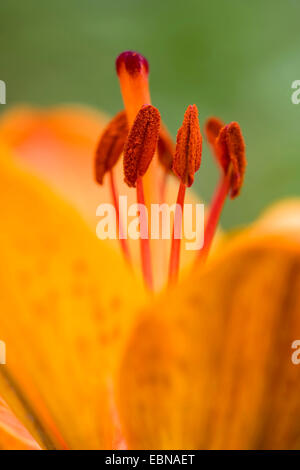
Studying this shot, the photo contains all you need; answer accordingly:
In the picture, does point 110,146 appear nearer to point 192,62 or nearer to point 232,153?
point 232,153

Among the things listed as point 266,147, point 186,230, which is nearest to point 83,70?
point 266,147

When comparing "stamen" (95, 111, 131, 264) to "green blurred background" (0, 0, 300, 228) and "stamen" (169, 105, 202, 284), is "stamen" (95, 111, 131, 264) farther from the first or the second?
"green blurred background" (0, 0, 300, 228)

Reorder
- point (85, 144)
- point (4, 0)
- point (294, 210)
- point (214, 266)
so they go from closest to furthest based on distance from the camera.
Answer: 1. point (214, 266)
2. point (294, 210)
3. point (85, 144)
4. point (4, 0)

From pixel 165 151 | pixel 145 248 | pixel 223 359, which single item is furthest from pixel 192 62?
pixel 223 359

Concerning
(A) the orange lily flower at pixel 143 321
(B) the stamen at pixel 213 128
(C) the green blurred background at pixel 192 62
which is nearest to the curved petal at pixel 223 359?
(A) the orange lily flower at pixel 143 321

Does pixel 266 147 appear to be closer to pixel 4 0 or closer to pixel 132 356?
pixel 4 0

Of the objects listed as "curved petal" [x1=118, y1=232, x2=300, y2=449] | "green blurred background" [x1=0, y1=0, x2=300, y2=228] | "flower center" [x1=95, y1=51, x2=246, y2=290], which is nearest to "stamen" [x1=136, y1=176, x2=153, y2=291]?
"flower center" [x1=95, y1=51, x2=246, y2=290]
